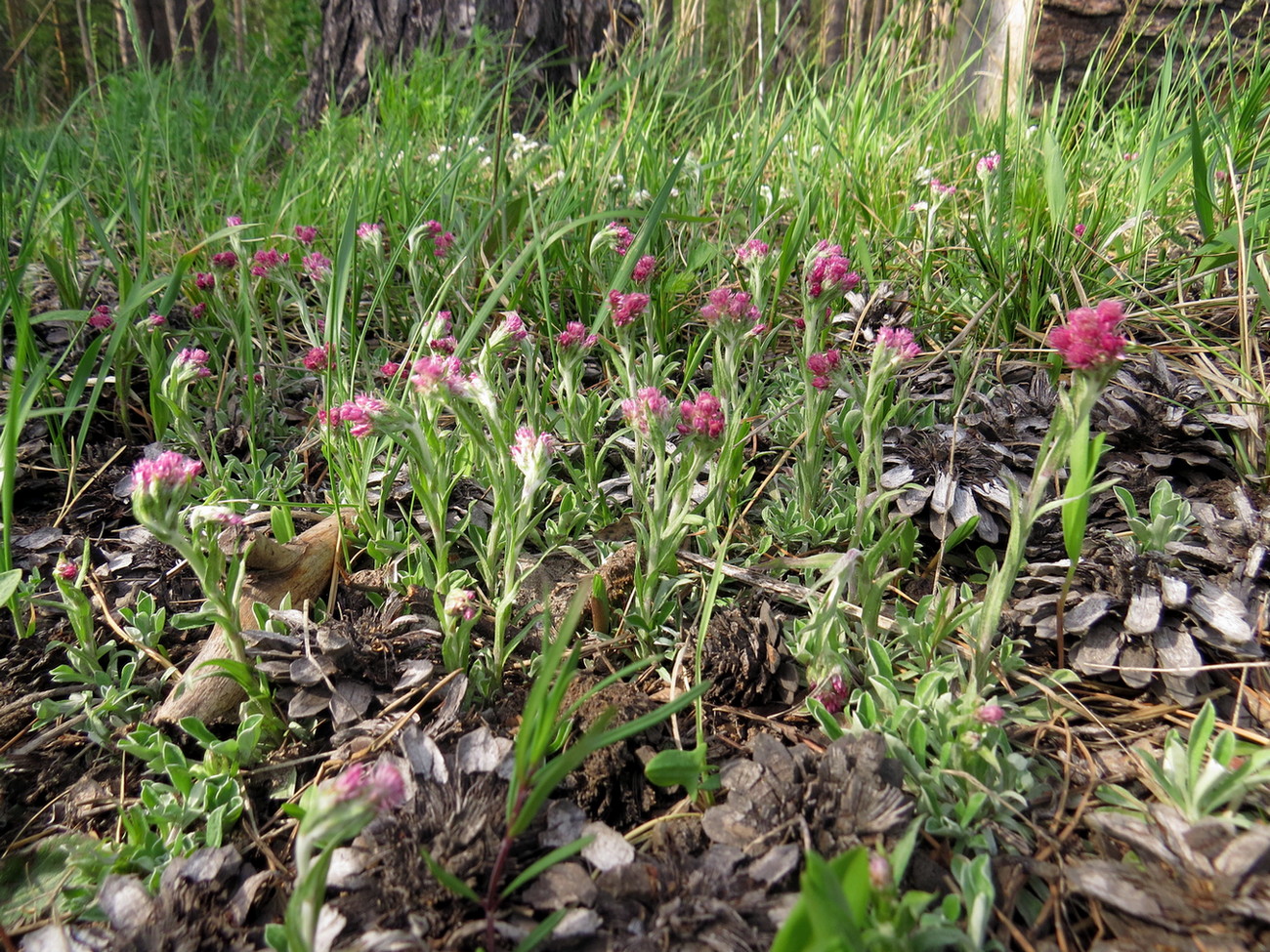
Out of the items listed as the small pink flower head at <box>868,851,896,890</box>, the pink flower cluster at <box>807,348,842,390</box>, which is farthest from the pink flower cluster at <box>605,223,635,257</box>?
the small pink flower head at <box>868,851,896,890</box>

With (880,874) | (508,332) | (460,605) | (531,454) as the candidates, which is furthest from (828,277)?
(880,874)

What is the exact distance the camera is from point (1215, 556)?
138 centimetres

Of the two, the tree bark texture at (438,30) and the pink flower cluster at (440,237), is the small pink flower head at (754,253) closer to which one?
the pink flower cluster at (440,237)

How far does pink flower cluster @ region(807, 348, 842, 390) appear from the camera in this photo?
1.47 metres

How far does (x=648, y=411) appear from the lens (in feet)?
4.18

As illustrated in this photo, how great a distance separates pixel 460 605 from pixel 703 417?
50 centimetres

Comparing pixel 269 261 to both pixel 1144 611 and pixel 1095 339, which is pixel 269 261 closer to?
pixel 1095 339

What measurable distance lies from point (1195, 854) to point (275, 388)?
223 centimetres

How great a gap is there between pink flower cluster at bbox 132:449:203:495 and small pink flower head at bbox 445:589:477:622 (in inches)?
16.8

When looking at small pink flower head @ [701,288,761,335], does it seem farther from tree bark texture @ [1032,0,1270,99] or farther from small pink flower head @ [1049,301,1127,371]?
tree bark texture @ [1032,0,1270,99]

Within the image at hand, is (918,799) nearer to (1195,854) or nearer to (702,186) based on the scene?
(1195,854)

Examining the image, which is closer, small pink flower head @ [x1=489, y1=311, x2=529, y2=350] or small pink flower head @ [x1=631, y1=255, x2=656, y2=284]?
small pink flower head @ [x1=489, y1=311, x2=529, y2=350]

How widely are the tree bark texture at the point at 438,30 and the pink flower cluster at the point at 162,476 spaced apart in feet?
13.7

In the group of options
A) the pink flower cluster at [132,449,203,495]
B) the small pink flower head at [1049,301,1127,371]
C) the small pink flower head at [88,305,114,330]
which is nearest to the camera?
the small pink flower head at [1049,301,1127,371]
